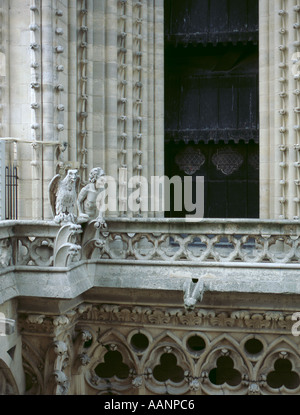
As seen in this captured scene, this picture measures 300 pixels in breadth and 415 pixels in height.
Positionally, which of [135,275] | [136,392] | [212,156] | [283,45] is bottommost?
[136,392]

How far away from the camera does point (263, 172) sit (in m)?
7.93

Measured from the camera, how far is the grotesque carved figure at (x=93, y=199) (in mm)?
6078

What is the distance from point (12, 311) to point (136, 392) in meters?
1.72

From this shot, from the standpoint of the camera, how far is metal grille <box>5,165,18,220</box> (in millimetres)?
6867

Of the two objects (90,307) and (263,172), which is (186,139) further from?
(90,307)

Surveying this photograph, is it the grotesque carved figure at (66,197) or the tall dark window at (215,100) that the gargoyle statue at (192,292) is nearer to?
the grotesque carved figure at (66,197)

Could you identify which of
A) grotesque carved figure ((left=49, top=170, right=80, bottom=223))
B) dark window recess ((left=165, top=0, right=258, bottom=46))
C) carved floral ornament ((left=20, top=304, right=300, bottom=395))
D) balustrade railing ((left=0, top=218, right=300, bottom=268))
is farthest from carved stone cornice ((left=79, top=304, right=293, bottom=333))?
dark window recess ((left=165, top=0, right=258, bottom=46))

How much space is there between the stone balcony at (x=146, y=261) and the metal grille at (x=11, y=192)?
674mm

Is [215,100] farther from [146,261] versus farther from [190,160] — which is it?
[146,261]

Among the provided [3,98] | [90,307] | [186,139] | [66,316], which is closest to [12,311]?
[66,316]

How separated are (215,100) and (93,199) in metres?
3.82

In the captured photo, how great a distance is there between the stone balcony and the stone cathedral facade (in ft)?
0.04

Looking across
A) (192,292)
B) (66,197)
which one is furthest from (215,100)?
(66,197)

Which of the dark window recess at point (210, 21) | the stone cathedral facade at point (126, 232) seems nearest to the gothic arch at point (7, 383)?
the stone cathedral facade at point (126, 232)
